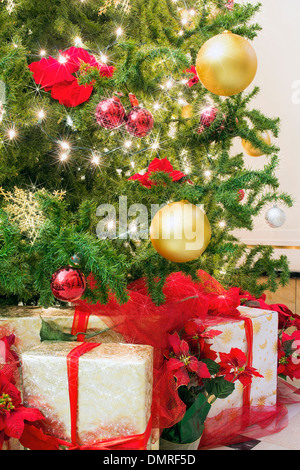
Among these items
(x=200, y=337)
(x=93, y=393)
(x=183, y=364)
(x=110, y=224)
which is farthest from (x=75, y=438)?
(x=110, y=224)

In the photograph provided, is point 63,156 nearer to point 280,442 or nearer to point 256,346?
point 256,346

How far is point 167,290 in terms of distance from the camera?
3.52 ft

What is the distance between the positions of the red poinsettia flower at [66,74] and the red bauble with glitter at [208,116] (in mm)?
222

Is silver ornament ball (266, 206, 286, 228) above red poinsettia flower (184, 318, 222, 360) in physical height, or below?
above

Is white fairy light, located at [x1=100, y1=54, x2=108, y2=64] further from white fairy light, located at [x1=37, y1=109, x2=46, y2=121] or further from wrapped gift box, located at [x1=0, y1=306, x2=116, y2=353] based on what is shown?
wrapped gift box, located at [x1=0, y1=306, x2=116, y2=353]

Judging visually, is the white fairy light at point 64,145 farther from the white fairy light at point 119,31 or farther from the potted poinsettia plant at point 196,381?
the potted poinsettia plant at point 196,381

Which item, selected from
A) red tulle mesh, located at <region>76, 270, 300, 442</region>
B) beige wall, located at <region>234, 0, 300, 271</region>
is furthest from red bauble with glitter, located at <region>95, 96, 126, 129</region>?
beige wall, located at <region>234, 0, 300, 271</region>

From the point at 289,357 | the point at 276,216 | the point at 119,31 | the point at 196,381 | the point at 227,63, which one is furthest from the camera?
the point at 276,216

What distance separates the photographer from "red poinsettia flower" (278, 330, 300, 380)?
1.28 metres

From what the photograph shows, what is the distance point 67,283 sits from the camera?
2.51 feet

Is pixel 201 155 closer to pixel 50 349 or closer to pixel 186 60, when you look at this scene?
pixel 186 60

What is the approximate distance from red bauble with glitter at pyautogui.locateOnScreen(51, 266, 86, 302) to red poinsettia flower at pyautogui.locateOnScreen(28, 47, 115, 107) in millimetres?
392

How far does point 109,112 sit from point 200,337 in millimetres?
521

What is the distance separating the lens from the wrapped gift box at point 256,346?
1.07 m
